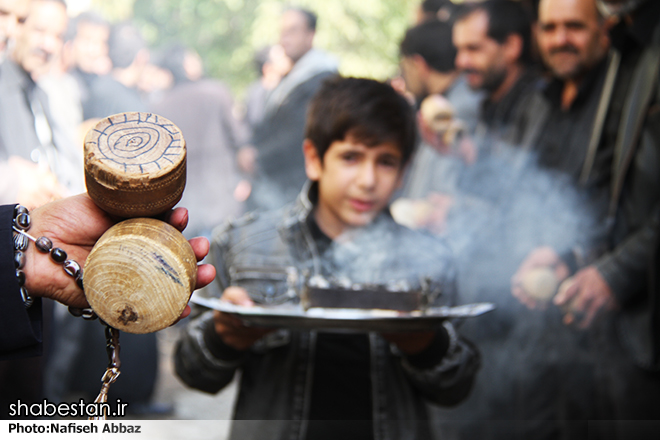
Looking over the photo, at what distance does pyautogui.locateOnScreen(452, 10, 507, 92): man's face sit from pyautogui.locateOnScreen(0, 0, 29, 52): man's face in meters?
2.80

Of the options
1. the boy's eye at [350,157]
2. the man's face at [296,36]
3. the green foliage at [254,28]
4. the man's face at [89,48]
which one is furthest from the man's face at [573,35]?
the green foliage at [254,28]

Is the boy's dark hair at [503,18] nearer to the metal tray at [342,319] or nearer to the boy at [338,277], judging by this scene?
the boy at [338,277]

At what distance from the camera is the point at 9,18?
10.9ft

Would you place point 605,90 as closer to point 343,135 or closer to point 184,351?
point 343,135

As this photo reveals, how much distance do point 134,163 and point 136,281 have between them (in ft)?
0.71

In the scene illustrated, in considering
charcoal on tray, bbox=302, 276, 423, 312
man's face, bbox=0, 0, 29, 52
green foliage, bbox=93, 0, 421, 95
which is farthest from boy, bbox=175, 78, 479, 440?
green foliage, bbox=93, 0, 421, 95

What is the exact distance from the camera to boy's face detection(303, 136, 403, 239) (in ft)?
7.42

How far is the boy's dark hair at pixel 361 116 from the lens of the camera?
228 cm

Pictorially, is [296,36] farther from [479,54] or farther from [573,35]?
[573,35]

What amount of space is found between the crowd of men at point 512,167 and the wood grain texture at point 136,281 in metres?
1.95

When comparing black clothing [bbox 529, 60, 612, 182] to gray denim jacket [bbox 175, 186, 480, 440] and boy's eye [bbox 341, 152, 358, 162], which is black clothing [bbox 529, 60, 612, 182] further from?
boy's eye [bbox 341, 152, 358, 162]

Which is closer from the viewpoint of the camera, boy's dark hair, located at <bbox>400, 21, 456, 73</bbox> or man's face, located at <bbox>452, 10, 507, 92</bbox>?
man's face, located at <bbox>452, 10, 507, 92</bbox>

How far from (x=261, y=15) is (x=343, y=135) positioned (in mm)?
6021

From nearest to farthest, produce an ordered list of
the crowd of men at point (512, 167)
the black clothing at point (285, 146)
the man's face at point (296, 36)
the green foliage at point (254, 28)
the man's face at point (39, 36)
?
the crowd of men at point (512, 167)
the man's face at point (39, 36)
the black clothing at point (285, 146)
the man's face at point (296, 36)
the green foliage at point (254, 28)
